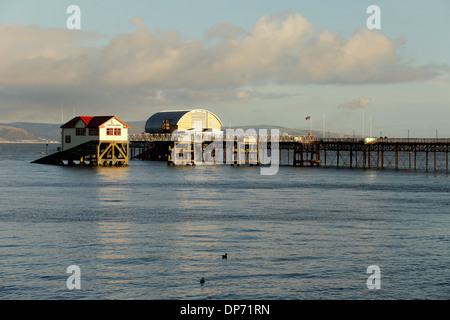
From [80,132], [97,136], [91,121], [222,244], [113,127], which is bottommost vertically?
[222,244]

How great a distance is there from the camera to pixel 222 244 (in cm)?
3825

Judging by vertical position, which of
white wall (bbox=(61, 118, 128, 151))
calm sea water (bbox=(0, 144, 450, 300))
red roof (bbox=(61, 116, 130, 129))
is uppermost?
red roof (bbox=(61, 116, 130, 129))

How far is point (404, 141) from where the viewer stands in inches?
4811

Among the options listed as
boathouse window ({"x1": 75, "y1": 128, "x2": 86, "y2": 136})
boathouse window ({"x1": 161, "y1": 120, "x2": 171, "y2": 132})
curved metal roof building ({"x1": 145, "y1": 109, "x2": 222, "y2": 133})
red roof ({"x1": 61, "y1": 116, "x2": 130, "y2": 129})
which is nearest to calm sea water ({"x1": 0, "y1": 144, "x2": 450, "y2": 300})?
red roof ({"x1": 61, "y1": 116, "x2": 130, "y2": 129})

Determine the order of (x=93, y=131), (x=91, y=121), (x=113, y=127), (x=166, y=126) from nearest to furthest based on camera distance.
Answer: (x=93, y=131) < (x=113, y=127) < (x=91, y=121) < (x=166, y=126)

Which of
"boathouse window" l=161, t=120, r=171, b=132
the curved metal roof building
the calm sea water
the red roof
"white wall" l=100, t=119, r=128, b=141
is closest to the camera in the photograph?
the calm sea water

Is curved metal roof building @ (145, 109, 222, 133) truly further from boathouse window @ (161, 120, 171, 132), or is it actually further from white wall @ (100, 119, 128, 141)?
white wall @ (100, 119, 128, 141)

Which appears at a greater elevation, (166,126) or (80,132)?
(166,126)

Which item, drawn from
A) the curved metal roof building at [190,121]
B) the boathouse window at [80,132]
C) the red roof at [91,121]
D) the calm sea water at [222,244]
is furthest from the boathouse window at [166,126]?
the calm sea water at [222,244]

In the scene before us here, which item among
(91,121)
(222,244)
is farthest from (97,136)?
(222,244)

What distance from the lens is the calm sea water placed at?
2878 centimetres

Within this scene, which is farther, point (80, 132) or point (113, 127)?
point (80, 132)

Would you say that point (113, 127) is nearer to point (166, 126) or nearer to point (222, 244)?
point (166, 126)
